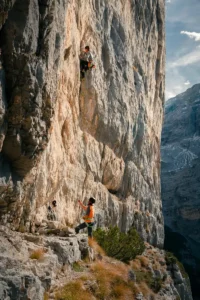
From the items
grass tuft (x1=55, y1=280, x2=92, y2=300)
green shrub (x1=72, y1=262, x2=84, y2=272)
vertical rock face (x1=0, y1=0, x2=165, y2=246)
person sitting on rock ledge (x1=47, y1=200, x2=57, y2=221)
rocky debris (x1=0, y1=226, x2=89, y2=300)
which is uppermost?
vertical rock face (x1=0, y1=0, x2=165, y2=246)

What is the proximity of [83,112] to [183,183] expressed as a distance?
86.8 metres

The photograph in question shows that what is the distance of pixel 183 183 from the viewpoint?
10425 cm

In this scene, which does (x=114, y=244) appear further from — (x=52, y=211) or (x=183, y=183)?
(x=183, y=183)

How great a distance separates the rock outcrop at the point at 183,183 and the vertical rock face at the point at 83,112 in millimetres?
36853

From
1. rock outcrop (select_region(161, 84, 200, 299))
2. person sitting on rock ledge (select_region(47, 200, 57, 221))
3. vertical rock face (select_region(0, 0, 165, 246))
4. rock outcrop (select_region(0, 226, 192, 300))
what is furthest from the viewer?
rock outcrop (select_region(161, 84, 200, 299))

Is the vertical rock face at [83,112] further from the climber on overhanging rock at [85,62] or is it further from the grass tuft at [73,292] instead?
the grass tuft at [73,292]

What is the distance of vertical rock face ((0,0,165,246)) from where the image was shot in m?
10.2

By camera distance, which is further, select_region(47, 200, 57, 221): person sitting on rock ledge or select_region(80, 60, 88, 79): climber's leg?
select_region(80, 60, 88, 79): climber's leg

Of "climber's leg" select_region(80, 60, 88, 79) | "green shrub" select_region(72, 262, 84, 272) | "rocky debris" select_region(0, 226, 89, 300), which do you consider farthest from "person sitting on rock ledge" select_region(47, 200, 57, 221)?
"climber's leg" select_region(80, 60, 88, 79)

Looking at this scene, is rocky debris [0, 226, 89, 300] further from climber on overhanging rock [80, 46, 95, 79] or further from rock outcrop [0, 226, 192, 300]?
climber on overhanging rock [80, 46, 95, 79]

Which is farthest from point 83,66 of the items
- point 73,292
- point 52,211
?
point 73,292

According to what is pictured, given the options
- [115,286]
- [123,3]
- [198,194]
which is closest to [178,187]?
[198,194]

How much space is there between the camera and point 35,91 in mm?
10438

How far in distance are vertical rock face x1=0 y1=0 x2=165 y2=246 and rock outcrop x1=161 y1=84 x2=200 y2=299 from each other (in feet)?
121
